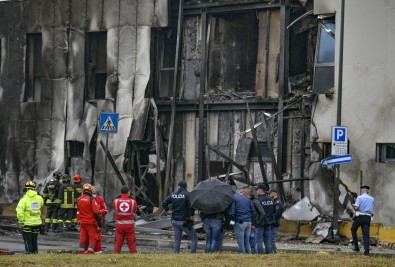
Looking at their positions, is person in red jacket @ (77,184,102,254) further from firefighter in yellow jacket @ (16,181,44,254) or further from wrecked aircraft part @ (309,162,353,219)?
wrecked aircraft part @ (309,162,353,219)

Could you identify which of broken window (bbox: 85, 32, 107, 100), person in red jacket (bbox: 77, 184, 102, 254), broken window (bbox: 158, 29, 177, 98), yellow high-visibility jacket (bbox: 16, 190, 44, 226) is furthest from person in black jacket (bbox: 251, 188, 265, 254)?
broken window (bbox: 85, 32, 107, 100)

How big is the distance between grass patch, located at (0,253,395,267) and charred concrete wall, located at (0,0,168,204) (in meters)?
15.4

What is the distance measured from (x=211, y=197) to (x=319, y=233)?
7309mm

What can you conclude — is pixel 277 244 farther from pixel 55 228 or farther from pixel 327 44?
pixel 55 228

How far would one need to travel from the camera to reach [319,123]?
33312mm

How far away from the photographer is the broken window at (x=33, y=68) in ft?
134

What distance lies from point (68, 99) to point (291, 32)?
351 inches

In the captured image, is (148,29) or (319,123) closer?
(319,123)

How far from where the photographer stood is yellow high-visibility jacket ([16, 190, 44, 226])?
24016 mm

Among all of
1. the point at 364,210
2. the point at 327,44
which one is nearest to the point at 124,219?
the point at 364,210

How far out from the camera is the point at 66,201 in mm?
32000

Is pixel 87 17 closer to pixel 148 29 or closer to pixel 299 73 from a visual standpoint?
pixel 148 29

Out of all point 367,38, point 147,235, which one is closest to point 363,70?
point 367,38

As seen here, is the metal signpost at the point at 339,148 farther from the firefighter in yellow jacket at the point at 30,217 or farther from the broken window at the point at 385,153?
the firefighter in yellow jacket at the point at 30,217
